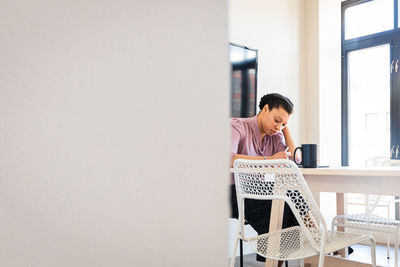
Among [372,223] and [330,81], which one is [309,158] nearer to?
[372,223]

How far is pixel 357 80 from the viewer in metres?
3.69

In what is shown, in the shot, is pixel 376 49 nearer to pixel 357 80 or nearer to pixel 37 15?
pixel 357 80

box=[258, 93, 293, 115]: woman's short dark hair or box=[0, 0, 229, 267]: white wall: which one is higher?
box=[258, 93, 293, 115]: woman's short dark hair

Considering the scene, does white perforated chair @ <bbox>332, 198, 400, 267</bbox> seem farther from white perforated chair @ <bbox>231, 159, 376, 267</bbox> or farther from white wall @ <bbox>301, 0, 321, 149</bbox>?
white wall @ <bbox>301, 0, 321, 149</bbox>

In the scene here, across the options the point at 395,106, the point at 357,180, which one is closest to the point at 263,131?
the point at 357,180

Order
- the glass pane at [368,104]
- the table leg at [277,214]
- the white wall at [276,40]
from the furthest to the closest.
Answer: the glass pane at [368,104] → the white wall at [276,40] → the table leg at [277,214]

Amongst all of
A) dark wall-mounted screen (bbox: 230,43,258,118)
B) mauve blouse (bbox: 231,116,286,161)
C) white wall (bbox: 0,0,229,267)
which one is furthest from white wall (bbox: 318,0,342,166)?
white wall (bbox: 0,0,229,267)

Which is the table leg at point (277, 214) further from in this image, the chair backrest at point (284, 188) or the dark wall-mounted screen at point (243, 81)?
the dark wall-mounted screen at point (243, 81)

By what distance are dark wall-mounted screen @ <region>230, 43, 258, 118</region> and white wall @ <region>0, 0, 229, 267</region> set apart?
87.8 inches

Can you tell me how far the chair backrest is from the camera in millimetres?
1437

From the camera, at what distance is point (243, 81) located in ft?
9.97

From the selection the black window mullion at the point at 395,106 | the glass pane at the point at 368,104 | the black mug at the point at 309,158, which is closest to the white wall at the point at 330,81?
the glass pane at the point at 368,104

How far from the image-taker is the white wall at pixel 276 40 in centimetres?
312

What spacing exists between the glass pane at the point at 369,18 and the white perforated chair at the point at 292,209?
8.21 feet
